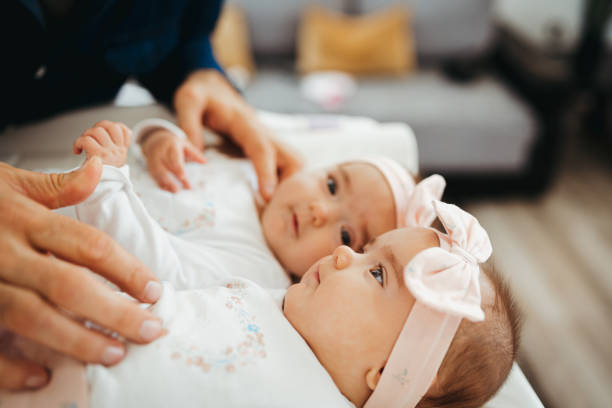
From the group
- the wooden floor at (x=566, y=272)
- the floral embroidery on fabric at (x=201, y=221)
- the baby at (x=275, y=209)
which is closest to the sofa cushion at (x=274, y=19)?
the wooden floor at (x=566, y=272)

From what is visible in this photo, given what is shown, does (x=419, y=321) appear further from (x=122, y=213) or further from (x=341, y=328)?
(x=122, y=213)

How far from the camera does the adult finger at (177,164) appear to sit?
81 centimetres

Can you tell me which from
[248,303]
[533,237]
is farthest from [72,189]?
[533,237]

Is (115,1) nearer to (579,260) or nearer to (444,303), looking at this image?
(444,303)

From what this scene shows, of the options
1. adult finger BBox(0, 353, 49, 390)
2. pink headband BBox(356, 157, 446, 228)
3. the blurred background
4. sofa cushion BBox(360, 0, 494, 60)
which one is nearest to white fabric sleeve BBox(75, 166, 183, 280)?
adult finger BBox(0, 353, 49, 390)

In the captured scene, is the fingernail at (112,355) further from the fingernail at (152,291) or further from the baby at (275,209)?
the baby at (275,209)

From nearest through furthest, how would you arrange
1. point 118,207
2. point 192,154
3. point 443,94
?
1. point 118,207
2. point 192,154
3. point 443,94

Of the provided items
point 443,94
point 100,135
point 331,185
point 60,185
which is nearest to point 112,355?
point 60,185

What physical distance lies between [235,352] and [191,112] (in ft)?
1.93

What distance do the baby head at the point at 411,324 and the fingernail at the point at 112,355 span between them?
0.26 m

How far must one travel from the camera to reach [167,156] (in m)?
0.83

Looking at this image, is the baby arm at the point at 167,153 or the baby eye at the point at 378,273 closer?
the baby eye at the point at 378,273

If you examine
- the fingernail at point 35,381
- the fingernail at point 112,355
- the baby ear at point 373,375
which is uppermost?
the fingernail at point 112,355

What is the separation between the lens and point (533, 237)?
2088 mm
